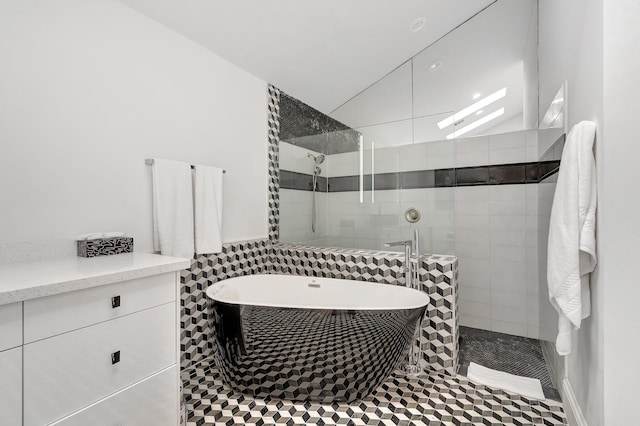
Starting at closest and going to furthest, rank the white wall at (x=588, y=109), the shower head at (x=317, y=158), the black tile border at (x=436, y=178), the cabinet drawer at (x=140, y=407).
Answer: the cabinet drawer at (x=140, y=407)
the white wall at (x=588, y=109)
the black tile border at (x=436, y=178)
the shower head at (x=317, y=158)

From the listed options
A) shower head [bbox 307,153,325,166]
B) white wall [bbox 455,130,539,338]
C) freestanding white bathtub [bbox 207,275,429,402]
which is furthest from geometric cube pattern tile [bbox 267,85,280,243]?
white wall [bbox 455,130,539,338]

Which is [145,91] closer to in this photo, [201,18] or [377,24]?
[201,18]

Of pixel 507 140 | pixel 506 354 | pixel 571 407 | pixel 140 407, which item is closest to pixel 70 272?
pixel 140 407

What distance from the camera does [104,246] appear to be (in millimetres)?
1717

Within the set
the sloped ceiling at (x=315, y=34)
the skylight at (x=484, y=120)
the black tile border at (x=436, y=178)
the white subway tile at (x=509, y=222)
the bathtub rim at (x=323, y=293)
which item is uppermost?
the sloped ceiling at (x=315, y=34)

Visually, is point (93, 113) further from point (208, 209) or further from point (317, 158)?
point (317, 158)

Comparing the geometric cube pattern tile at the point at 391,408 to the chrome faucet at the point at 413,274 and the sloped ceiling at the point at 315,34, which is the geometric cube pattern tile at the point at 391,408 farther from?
the sloped ceiling at the point at 315,34

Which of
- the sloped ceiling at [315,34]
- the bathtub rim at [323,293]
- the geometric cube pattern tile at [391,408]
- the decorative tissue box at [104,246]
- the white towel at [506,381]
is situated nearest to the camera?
the decorative tissue box at [104,246]

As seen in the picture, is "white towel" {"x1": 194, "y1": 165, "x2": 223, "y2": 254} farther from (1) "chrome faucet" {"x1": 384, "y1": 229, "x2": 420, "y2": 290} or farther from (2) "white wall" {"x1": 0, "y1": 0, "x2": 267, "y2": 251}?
(1) "chrome faucet" {"x1": 384, "y1": 229, "x2": 420, "y2": 290}

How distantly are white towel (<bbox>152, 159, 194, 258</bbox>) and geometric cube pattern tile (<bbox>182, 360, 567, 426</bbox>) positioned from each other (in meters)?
0.99

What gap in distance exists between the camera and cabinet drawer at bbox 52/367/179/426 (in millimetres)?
1220

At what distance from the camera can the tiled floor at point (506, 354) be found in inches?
94.3

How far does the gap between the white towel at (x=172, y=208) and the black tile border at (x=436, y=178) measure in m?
1.20

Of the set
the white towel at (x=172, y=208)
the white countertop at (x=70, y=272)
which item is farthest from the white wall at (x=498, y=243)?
the white countertop at (x=70, y=272)
